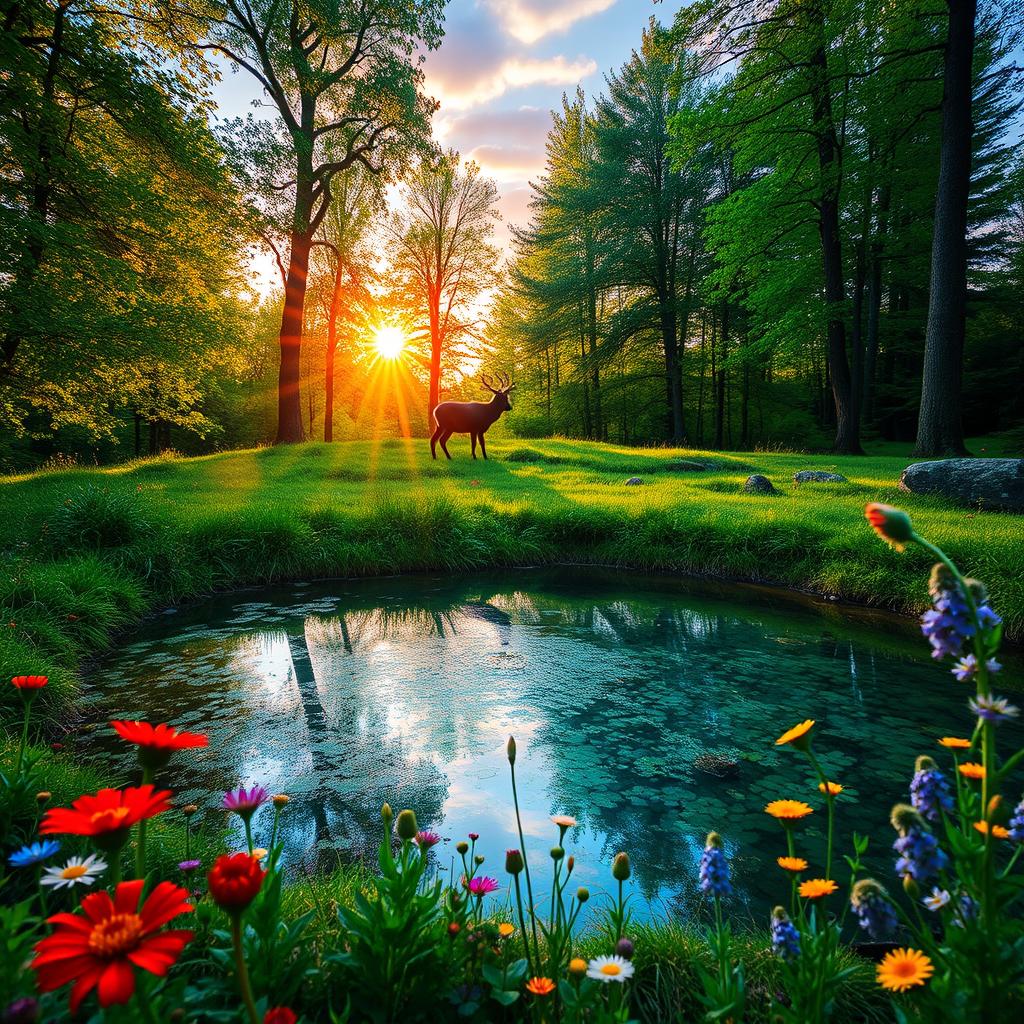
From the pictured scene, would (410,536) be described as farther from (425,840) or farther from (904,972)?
(904,972)

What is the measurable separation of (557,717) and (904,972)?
2.54 meters

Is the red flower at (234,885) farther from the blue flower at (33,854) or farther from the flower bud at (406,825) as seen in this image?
the blue flower at (33,854)

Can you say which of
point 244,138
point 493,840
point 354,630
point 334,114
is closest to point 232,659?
point 354,630

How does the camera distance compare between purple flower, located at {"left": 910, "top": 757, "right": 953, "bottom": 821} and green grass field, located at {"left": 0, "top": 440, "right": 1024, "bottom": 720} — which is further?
green grass field, located at {"left": 0, "top": 440, "right": 1024, "bottom": 720}

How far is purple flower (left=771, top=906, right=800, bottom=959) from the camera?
992 mm

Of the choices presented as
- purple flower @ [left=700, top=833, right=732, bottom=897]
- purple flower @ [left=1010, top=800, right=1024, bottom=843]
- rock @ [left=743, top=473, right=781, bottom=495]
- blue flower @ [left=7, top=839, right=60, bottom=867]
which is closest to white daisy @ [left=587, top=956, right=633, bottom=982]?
purple flower @ [left=700, top=833, right=732, bottom=897]

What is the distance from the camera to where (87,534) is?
5809mm

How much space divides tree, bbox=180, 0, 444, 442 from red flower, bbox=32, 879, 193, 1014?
15.7 metres

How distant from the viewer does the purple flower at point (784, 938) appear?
0.99m

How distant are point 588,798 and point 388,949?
5.50 feet

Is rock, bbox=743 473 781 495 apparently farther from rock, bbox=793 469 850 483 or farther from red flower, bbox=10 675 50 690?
red flower, bbox=10 675 50 690

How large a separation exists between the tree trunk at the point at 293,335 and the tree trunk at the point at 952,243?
1362 centimetres

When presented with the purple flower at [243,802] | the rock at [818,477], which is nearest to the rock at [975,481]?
the rock at [818,477]

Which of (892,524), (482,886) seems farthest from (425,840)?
(892,524)
